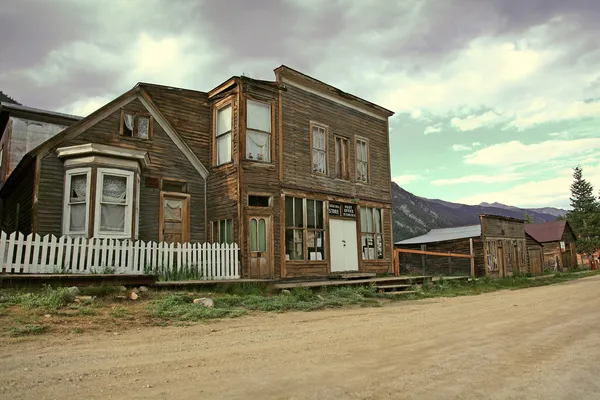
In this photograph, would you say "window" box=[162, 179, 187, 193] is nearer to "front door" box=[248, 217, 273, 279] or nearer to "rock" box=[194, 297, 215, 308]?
"front door" box=[248, 217, 273, 279]

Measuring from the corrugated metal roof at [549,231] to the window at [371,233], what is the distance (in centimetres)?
A: 3429

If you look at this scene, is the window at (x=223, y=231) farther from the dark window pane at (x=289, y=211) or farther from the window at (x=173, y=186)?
the dark window pane at (x=289, y=211)

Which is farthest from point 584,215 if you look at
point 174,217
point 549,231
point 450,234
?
point 174,217

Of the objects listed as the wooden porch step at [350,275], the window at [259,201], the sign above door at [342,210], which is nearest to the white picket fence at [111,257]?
the window at [259,201]

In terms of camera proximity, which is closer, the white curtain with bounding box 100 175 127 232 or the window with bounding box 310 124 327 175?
the white curtain with bounding box 100 175 127 232

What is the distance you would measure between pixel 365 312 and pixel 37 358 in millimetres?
7344

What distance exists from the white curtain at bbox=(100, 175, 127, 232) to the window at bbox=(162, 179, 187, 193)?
1.85 metres

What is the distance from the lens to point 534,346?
261 inches

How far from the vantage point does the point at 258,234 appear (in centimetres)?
1585

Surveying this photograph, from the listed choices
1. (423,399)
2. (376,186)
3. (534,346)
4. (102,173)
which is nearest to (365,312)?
(534,346)

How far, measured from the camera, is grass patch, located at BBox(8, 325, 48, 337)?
686 centimetres

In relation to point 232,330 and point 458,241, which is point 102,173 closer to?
point 232,330

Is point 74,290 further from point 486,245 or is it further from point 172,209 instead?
point 486,245

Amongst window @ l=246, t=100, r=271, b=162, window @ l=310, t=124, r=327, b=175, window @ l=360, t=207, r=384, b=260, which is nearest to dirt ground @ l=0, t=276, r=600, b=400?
window @ l=246, t=100, r=271, b=162
